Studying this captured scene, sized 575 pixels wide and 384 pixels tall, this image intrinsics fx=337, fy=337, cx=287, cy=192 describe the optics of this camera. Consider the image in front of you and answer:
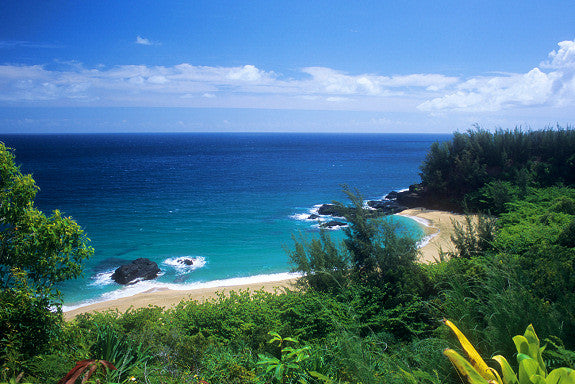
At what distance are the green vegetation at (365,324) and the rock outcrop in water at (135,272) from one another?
8.62m

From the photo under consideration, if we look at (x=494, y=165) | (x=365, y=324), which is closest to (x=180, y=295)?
(x=365, y=324)

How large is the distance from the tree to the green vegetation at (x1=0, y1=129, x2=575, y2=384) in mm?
66

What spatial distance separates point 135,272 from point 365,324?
1559cm

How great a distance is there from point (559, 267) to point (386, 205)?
27865mm

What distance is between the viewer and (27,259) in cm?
555

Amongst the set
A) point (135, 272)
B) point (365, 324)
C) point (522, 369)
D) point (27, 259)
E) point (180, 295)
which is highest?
point (522, 369)

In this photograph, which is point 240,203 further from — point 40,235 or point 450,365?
point 450,365

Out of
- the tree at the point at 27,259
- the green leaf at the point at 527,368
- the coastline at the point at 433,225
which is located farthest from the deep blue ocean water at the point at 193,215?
the green leaf at the point at 527,368

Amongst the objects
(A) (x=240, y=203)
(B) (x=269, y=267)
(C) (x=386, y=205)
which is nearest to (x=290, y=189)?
(A) (x=240, y=203)

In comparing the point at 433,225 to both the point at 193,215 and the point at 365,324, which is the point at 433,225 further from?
the point at 193,215

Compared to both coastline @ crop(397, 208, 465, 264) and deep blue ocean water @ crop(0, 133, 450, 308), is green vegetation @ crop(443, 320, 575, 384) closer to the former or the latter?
deep blue ocean water @ crop(0, 133, 450, 308)

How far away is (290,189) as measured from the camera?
44.3 meters

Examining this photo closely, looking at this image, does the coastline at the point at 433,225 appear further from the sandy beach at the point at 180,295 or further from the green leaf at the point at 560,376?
the green leaf at the point at 560,376

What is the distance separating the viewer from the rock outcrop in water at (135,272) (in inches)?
722
